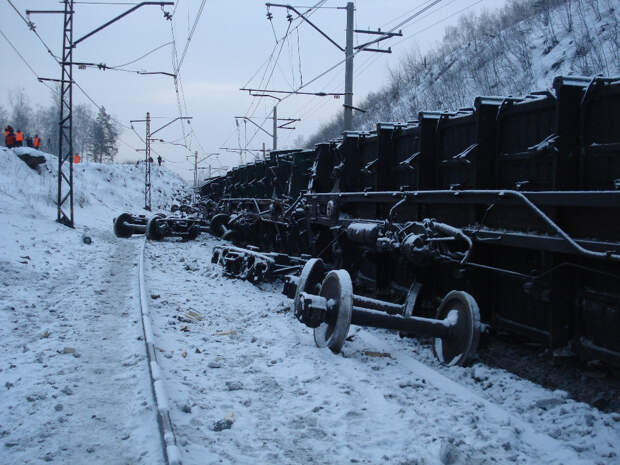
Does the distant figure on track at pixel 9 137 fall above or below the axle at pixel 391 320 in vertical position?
above

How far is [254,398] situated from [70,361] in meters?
2.07

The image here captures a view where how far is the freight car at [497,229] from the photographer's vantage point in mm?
3924

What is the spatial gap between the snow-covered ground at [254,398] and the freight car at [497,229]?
512 mm

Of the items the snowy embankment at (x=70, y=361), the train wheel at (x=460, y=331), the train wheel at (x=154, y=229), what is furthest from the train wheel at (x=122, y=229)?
the train wheel at (x=460, y=331)

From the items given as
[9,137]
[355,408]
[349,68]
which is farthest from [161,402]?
[9,137]

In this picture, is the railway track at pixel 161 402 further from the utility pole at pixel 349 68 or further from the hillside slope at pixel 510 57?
the hillside slope at pixel 510 57

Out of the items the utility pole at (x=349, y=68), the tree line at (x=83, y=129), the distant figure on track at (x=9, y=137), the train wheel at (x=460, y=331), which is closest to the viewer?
the train wheel at (x=460, y=331)

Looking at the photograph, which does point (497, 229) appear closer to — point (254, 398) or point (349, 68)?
point (254, 398)

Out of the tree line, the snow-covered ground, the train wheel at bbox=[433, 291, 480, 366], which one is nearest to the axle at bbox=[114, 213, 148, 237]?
the snow-covered ground

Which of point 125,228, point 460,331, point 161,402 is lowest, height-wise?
point 161,402

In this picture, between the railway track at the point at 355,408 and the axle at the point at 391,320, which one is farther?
the axle at the point at 391,320

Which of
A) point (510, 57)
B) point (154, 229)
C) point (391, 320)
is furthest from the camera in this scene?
point (510, 57)

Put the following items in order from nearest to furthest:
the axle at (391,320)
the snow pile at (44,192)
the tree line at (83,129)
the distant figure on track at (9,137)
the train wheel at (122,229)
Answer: the axle at (391,320)
the train wheel at (122,229)
the snow pile at (44,192)
the distant figure on track at (9,137)
the tree line at (83,129)

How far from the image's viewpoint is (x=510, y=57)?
25.3m
